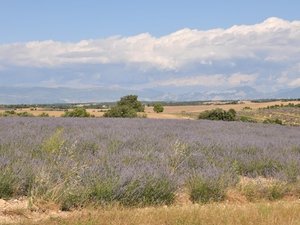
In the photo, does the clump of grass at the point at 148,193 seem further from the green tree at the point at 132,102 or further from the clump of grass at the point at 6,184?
the green tree at the point at 132,102

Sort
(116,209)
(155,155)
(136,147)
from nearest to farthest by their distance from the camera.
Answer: (116,209) < (155,155) < (136,147)

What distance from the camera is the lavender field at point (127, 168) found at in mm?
8133

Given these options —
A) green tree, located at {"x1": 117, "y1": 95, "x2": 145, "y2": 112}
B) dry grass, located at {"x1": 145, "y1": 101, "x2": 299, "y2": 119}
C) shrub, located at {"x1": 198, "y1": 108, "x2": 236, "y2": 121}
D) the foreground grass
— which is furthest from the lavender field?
green tree, located at {"x1": 117, "y1": 95, "x2": 145, "y2": 112}

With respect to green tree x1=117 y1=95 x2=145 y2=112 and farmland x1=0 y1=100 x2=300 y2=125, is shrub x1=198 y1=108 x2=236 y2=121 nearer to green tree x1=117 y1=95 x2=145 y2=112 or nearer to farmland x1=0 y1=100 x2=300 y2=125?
farmland x1=0 y1=100 x2=300 y2=125

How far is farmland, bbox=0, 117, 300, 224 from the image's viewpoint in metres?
8.12

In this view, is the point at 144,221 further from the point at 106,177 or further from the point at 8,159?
the point at 8,159

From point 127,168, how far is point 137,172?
13.4 inches

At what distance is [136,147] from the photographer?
12711 millimetres

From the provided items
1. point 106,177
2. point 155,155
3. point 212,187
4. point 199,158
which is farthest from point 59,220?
point 199,158

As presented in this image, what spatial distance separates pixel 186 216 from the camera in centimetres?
714

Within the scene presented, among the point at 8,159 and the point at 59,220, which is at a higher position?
the point at 8,159

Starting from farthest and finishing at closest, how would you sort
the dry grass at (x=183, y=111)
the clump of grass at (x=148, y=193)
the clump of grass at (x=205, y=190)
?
the dry grass at (x=183, y=111)
the clump of grass at (x=205, y=190)
the clump of grass at (x=148, y=193)

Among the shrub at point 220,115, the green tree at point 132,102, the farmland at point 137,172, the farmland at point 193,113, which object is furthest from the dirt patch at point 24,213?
the green tree at point 132,102

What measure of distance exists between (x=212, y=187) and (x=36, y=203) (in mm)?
3253
